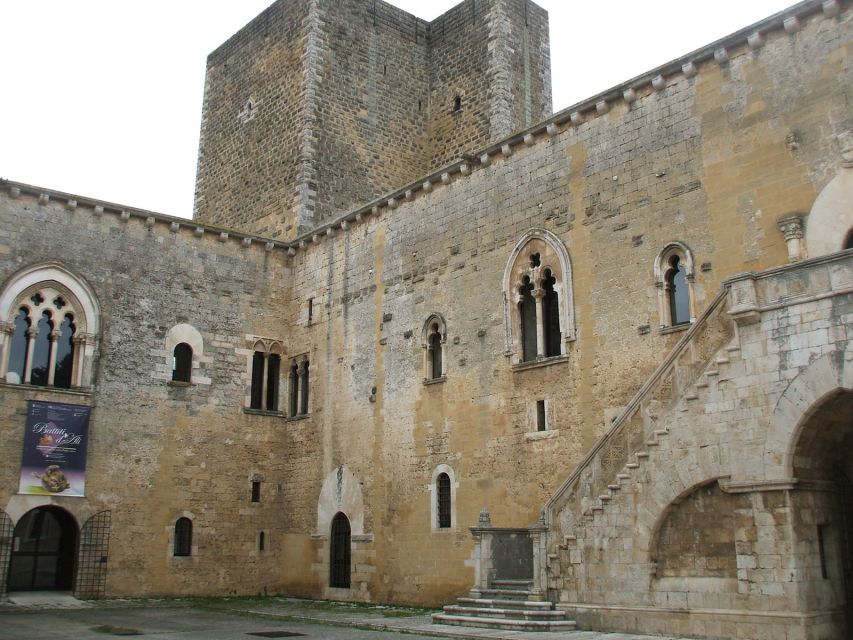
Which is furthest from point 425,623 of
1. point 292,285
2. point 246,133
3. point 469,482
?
point 246,133

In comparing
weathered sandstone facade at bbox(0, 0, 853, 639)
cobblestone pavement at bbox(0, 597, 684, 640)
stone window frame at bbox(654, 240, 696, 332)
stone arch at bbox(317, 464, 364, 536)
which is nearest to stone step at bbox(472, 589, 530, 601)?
weathered sandstone facade at bbox(0, 0, 853, 639)

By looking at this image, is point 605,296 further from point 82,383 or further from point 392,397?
point 82,383

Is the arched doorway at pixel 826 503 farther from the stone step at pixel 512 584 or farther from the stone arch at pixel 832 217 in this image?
the stone step at pixel 512 584

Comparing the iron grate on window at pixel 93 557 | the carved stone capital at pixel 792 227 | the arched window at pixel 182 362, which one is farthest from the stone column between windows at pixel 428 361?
the carved stone capital at pixel 792 227

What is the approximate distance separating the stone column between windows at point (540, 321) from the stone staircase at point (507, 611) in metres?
4.82

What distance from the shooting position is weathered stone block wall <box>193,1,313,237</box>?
28297 mm

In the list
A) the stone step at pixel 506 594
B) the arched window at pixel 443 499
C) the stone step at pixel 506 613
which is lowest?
the stone step at pixel 506 613

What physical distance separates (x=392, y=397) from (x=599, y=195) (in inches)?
282

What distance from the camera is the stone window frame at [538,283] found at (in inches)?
701

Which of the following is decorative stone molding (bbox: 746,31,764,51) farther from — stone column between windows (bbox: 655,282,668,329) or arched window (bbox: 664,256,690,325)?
stone column between windows (bbox: 655,282,668,329)

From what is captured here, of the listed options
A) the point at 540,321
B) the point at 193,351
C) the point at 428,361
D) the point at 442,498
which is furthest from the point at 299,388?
the point at 540,321

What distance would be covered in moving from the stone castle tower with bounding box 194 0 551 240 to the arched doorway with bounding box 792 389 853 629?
55.5 ft

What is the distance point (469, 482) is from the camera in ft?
62.9

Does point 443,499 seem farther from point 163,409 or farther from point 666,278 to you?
point 163,409
